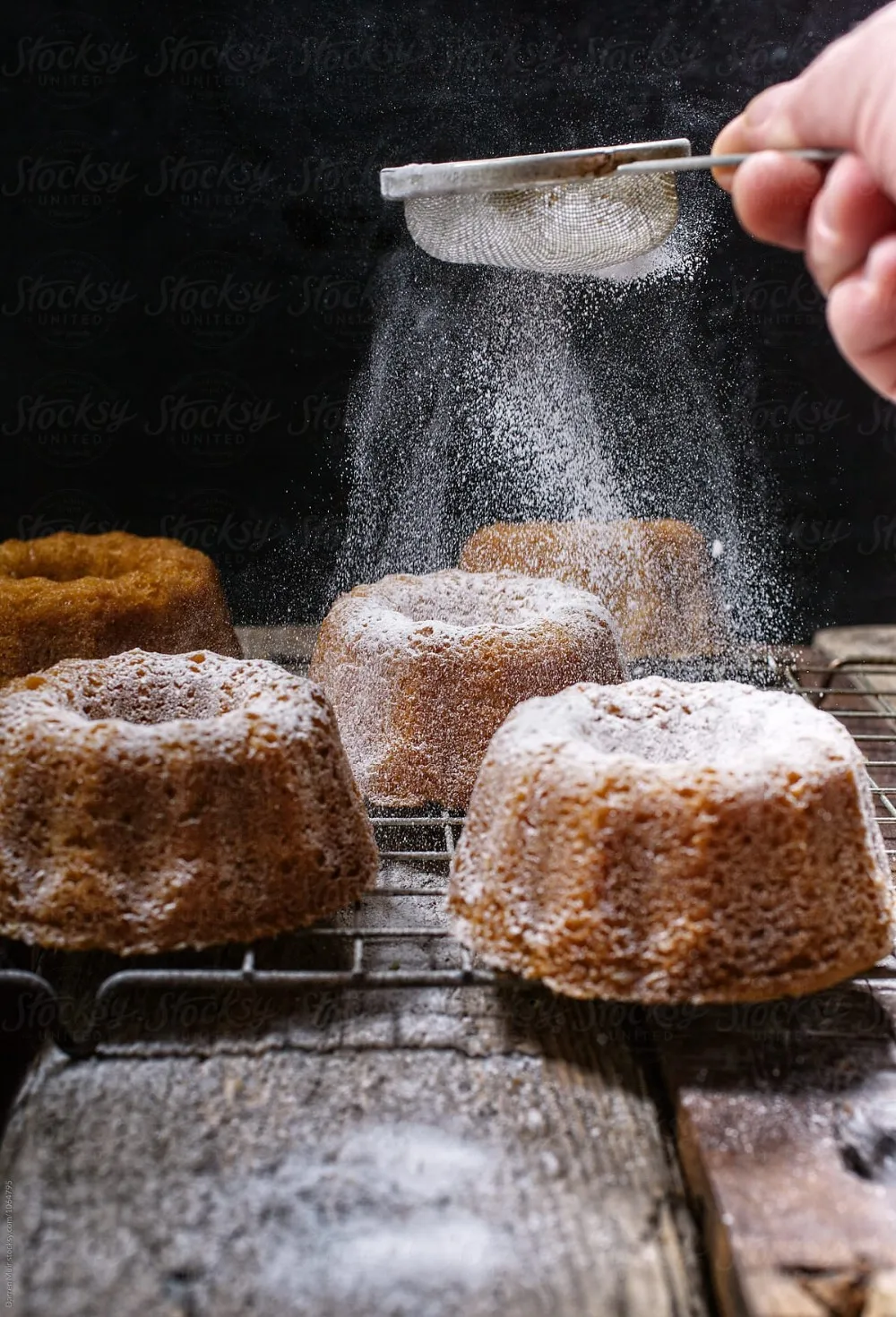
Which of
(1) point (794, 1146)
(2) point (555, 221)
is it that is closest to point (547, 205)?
(2) point (555, 221)

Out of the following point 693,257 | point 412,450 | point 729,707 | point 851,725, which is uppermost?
point 693,257

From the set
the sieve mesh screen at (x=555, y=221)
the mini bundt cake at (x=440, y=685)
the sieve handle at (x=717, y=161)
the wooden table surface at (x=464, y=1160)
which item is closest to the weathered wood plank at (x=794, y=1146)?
the wooden table surface at (x=464, y=1160)

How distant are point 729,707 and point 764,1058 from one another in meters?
0.48

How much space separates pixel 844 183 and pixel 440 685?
100 cm

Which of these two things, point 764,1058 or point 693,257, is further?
point 693,257

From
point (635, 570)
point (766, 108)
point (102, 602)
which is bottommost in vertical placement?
point (635, 570)

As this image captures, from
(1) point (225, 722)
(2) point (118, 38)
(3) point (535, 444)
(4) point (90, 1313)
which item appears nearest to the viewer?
(4) point (90, 1313)

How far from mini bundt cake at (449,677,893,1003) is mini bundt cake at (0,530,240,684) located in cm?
99

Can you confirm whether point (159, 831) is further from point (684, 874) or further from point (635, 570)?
point (635, 570)

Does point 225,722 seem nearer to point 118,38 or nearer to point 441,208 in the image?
point 441,208

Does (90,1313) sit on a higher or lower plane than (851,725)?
higher

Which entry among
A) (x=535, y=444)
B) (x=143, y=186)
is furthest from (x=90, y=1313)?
(x=143, y=186)

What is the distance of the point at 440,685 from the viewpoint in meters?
1.99

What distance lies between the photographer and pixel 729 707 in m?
1.65
